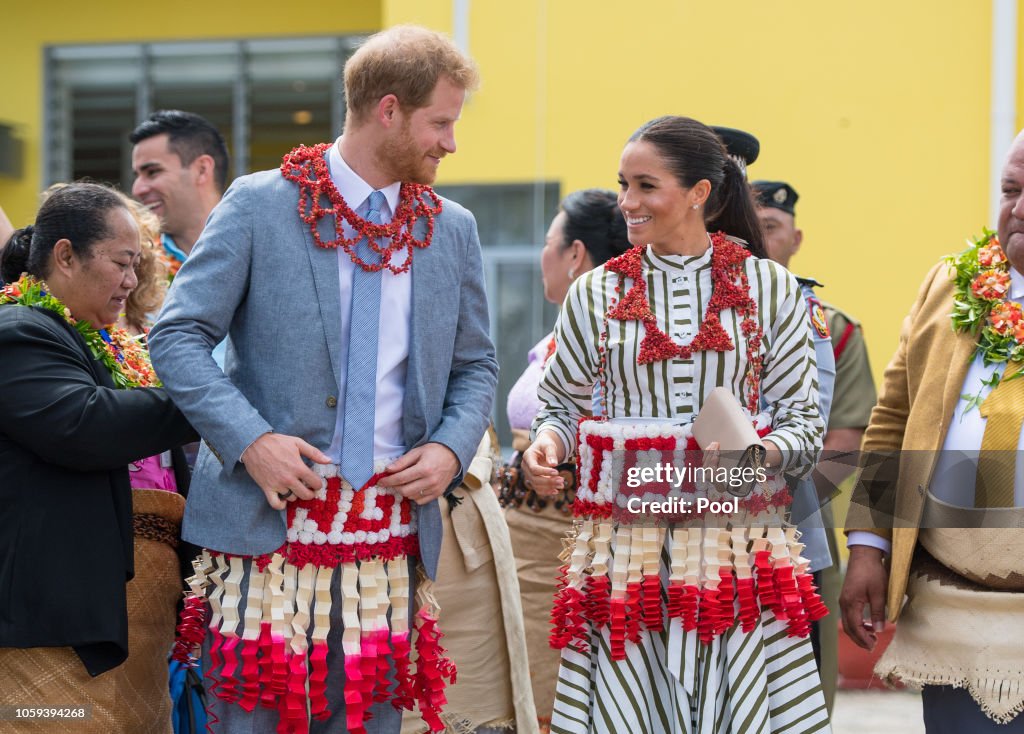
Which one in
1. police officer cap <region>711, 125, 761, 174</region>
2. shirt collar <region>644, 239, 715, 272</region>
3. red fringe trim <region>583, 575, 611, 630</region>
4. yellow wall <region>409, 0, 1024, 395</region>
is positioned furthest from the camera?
yellow wall <region>409, 0, 1024, 395</region>

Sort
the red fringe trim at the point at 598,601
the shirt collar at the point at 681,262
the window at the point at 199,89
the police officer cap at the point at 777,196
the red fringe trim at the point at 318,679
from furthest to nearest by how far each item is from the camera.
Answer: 1. the window at the point at 199,89
2. the police officer cap at the point at 777,196
3. the shirt collar at the point at 681,262
4. the red fringe trim at the point at 598,601
5. the red fringe trim at the point at 318,679

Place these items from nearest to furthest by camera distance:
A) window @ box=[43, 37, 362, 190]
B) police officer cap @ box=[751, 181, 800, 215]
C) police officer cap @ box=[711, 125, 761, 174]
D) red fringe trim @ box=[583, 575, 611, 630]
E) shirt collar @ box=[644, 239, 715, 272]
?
red fringe trim @ box=[583, 575, 611, 630], shirt collar @ box=[644, 239, 715, 272], police officer cap @ box=[711, 125, 761, 174], police officer cap @ box=[751, 181, 800, 215], window @ box=[43, 37, 362, 190]

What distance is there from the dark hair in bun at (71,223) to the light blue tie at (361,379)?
0.82 meters

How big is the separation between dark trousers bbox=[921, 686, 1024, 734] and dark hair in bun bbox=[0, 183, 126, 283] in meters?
2.52

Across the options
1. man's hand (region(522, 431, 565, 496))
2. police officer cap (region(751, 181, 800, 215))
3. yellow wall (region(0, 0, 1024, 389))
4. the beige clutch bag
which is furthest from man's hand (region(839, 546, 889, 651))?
→ yellow wall (region(0, 0, 1024, 389))

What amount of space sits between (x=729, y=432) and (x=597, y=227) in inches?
72.2

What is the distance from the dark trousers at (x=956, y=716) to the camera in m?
3.17

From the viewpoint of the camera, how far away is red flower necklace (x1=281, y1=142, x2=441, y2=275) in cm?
298

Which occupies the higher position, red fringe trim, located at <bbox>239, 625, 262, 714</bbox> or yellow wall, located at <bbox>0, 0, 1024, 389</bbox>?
yellow wall, located at <bbox>0, 0, 1024, 389</bbox>

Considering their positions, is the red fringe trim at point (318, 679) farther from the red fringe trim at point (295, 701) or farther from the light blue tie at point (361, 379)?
the light blue tie at point (361, 379)

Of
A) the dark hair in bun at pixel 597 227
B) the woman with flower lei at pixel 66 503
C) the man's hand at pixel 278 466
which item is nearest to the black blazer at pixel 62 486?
the woman with flower lei at pixel 66 503

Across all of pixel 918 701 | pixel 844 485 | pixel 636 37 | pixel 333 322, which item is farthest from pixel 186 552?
pixel 636 37

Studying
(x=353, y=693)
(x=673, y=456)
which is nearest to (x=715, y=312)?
(x=673, y=456)

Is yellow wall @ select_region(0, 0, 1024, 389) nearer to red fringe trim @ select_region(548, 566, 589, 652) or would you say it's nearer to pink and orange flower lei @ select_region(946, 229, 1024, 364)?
pink and orange flower lei @ select_region(946, 229, 1024, 364)
